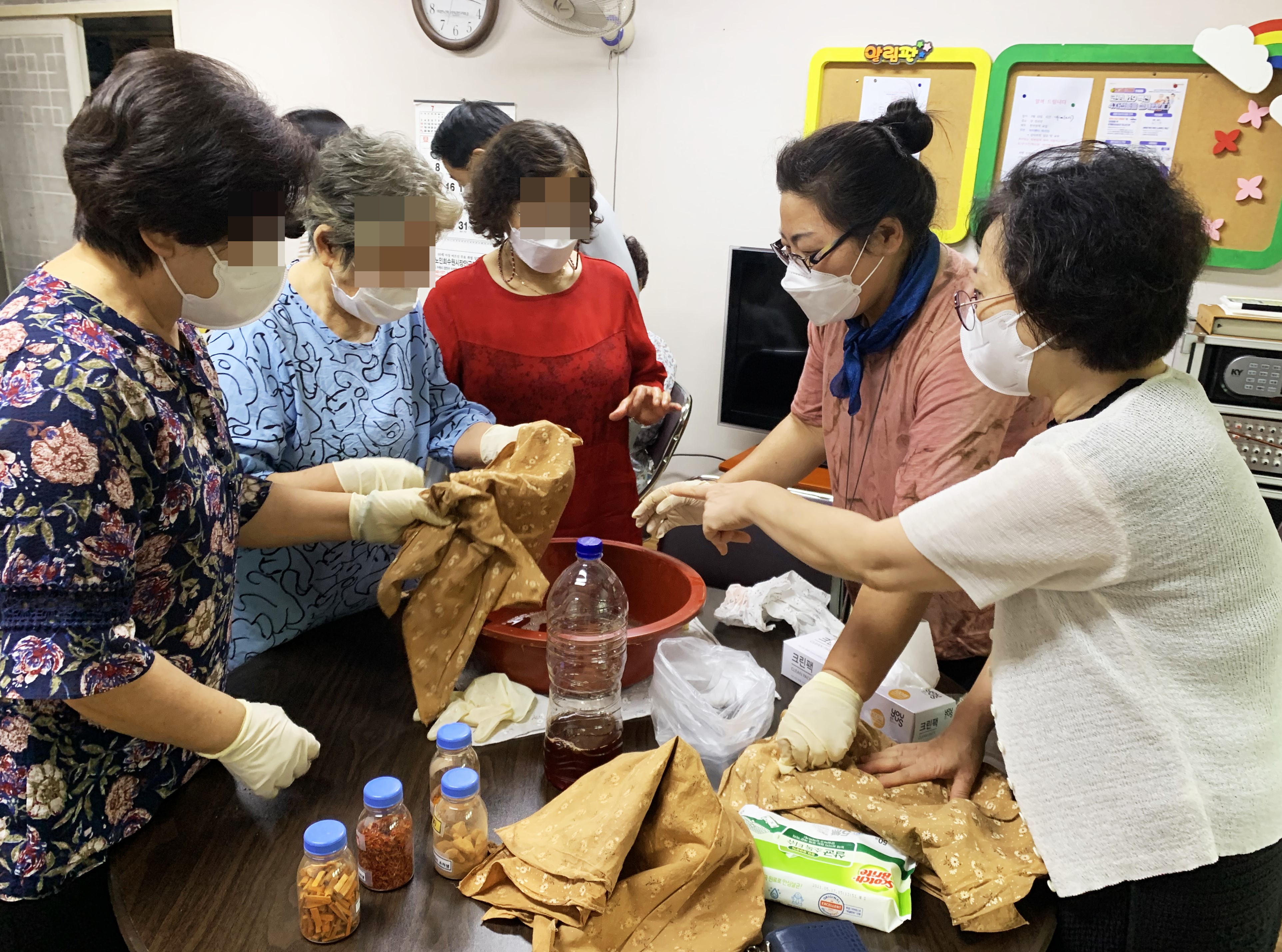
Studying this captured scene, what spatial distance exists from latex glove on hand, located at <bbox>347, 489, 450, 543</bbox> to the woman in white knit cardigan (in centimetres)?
74

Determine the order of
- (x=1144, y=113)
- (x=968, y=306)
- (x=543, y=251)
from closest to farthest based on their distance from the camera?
(x=968, y=306) → (x=543, y=251) → (x=1144, y=113)

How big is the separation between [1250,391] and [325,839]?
9.63ft

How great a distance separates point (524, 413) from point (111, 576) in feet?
4.15

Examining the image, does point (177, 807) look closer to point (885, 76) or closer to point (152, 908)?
point (152, 908)

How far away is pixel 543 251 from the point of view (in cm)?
208

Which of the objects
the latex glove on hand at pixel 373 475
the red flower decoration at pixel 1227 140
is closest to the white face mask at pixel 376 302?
the latex glove on hand at pixel 373 475

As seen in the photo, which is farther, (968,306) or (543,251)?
(543,251)

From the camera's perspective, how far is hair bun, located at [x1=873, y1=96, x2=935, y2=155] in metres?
1.57

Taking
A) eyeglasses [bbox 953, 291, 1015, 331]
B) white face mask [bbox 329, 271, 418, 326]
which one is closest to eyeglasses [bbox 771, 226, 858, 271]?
eyeglasses [bbox 953, 291, 1015, 331]

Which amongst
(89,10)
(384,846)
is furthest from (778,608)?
(89,10)

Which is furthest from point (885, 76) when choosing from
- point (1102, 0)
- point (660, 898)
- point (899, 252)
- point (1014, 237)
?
point (660, 898)

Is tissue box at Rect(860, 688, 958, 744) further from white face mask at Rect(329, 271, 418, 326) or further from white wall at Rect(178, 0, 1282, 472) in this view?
white wall at Rect(178, 0, 1282, 472)

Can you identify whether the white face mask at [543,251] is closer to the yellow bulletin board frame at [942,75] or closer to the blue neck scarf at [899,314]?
the blue neck scarf at [899,314]

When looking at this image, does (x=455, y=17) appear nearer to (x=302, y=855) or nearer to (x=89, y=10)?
(x=89, y=10)
